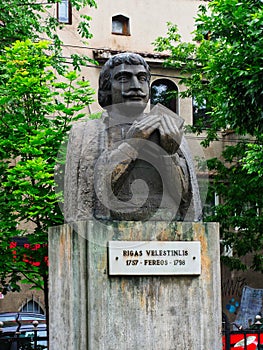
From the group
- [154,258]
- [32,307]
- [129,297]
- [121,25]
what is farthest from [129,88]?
[121,25]

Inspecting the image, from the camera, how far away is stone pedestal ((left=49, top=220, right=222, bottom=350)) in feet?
19.9

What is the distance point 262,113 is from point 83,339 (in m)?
8.94

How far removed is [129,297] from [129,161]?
3.48 ft

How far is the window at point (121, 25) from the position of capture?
26234 millimetres

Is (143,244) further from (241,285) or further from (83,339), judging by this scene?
(241,285)

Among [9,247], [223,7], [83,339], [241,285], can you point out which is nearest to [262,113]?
[223,7]

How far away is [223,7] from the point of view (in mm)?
14539

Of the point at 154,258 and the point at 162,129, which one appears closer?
the point at 154,258

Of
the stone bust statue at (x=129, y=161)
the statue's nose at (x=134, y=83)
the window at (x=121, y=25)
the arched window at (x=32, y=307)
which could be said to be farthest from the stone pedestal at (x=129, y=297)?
the window at (x=121, y=25)

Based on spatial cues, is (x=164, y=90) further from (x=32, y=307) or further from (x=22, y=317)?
(x=22, y=317)

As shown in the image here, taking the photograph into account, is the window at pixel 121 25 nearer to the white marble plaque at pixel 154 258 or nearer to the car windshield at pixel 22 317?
the car windshield at pixel 22 317

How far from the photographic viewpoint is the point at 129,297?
242 inches

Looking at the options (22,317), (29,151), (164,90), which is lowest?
(22,317)

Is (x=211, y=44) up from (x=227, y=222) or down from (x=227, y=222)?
up
